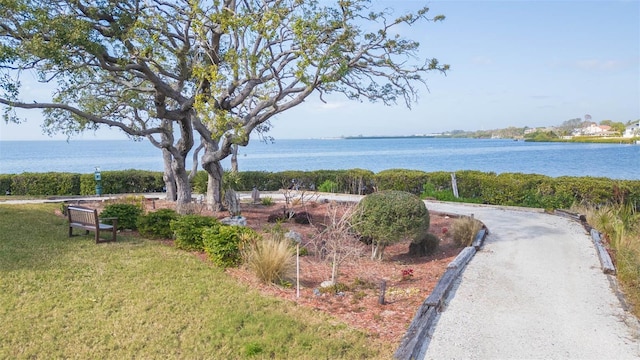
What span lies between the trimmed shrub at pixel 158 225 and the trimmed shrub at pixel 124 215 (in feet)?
1.64

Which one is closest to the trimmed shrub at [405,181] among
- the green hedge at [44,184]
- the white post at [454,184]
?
the white post at [454,184]

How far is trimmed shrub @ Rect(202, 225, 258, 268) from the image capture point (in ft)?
24.8

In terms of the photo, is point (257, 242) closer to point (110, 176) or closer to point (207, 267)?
point (207, 267)

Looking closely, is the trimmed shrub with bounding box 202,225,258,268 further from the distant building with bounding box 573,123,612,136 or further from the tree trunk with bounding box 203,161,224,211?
the distant building with bounding box 573,123,612,136

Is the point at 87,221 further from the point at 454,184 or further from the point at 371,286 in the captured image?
the point at 454,184

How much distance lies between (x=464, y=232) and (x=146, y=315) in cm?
667

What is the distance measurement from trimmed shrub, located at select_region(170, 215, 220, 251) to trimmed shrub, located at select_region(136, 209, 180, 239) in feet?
2.34

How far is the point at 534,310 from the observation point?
5.81 meters

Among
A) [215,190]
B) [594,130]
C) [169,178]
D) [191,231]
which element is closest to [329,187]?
[169,178]

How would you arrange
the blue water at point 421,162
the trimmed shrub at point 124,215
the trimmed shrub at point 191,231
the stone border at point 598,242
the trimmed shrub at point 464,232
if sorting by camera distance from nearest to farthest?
the stone border at point 598,242 → the trimmed shrub at point 191,231 → the trimmed shrub at point 464,232 → the trimmed shrub at point 124,215 → the blue water at point 421,162

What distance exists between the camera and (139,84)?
13523mm

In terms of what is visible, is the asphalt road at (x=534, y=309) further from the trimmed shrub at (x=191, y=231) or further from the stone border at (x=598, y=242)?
the trimmed shrub at (x=191, y=231)

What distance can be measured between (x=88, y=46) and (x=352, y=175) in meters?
11.8

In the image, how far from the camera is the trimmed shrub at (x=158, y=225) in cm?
955
